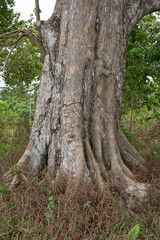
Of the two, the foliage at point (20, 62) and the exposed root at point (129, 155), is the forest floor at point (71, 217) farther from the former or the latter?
the foliage at point (20, 62)

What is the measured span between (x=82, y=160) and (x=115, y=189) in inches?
26.0

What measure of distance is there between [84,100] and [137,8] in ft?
8.02

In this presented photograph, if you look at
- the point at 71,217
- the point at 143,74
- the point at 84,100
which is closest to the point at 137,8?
the point at 143,74

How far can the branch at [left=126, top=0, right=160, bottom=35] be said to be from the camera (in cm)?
433

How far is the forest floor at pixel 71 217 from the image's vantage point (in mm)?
2154

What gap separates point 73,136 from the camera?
3250mm

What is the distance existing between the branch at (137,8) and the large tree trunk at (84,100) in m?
0.36

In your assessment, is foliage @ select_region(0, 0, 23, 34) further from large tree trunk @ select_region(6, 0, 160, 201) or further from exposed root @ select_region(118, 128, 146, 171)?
exposed root @ select_region(118, 128, 146, 171)

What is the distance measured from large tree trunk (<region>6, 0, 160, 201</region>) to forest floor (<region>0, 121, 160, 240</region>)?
37cm

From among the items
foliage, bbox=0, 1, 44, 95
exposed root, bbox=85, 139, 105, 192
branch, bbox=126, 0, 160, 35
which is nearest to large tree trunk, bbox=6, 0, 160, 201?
exposed root, bbox=85, 139, 105, 192

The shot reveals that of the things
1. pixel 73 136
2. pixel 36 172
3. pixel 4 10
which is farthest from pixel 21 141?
pixel 4 10

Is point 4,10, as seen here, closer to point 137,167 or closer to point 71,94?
point 71,94

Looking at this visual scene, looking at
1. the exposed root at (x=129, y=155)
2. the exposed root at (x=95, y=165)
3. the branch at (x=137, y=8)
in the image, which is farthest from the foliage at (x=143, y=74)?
the exposed root at (x=95, y=165)

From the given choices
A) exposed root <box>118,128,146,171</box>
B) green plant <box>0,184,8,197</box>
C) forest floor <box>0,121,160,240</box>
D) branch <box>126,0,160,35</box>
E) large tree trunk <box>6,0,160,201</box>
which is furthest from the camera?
branch <box>126,0,160,35</box>
